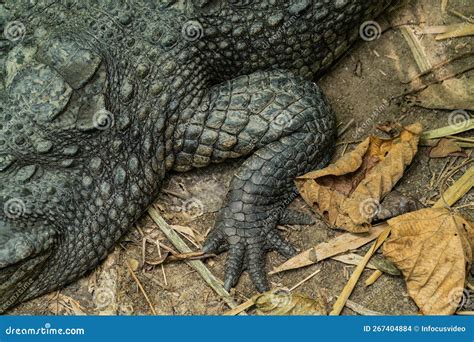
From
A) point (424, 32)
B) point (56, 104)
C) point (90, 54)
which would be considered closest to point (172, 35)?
point (90, 54)

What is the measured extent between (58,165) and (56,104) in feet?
1.19

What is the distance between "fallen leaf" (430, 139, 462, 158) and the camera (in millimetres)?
4402

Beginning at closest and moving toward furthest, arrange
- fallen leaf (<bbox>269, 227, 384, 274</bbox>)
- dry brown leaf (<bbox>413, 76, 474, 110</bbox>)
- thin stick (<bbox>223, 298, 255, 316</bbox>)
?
thin stick (<bbox>223, 298, 255, 316</bbox>)
fallen leaf (<bbox>269, 227, 384, 274</bbox>)
dry brown leaf (<bbox>413, 76, 474, 110</bbox>)

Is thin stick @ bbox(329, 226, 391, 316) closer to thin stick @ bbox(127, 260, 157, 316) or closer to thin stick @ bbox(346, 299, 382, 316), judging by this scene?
thin stick @ bbox(346, 299, 382, 316)

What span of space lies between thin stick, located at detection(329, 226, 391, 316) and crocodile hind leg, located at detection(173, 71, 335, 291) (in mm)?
399

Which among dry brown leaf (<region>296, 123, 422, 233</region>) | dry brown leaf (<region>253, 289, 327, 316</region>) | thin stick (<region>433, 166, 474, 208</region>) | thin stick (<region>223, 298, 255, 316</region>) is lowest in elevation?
thin stick (<region>223, 298, 255, 316</region>)

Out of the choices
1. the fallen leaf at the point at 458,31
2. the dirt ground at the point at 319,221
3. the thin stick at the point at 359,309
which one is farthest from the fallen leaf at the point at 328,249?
the fallen leaf at the point at 458,31

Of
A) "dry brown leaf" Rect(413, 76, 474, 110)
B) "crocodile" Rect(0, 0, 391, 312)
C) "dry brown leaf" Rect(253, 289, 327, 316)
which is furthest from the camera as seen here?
"dry brown leaf" Rect(413, 76, 474, 110)

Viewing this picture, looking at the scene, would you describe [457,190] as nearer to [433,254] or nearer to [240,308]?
[433,254]

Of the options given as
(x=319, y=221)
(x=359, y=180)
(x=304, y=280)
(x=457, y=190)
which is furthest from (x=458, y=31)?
(x=304, y=280)

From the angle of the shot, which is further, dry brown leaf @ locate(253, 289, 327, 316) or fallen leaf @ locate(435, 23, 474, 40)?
fallen leaf @ locate(435, 23, 474, 40)

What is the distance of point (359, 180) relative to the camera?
436 cm

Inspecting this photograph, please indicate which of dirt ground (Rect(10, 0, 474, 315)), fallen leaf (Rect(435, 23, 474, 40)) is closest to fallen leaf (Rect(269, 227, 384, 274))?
dirt ground (Rect(10, 0, 474, 315))

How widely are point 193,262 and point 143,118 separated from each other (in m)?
0.93
